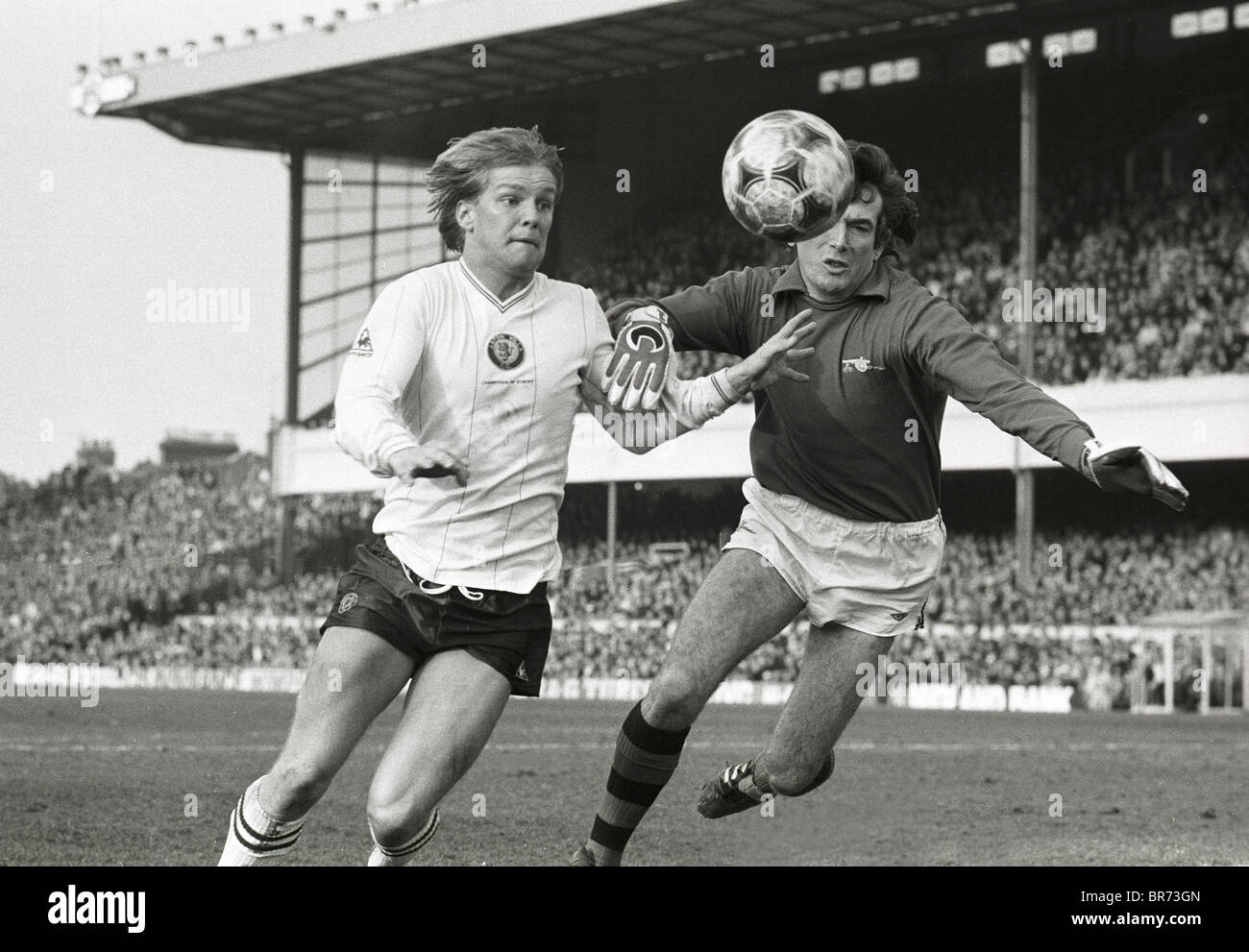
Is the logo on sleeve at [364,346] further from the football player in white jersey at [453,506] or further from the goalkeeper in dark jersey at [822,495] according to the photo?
the goalkeeper in dark jersey at [822,495]

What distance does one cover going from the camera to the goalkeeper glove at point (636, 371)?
19.4 feet

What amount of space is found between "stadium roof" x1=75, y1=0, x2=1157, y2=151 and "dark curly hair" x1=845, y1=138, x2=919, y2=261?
25.7m

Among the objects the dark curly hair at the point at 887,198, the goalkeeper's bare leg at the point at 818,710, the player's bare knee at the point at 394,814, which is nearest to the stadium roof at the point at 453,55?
the dark curly hair at the point at 887,198

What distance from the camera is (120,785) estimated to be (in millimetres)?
10508

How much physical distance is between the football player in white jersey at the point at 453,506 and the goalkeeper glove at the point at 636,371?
0.11ft

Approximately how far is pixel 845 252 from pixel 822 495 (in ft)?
3.05

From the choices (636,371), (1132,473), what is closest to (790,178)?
(636,371)

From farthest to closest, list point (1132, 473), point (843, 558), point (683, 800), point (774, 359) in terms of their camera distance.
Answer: point (683, 800)
point (843, 558)
point (774, 359)
point (1132, 473)

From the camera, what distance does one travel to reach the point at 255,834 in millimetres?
5410

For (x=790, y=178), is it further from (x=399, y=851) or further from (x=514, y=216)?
(x=399, y=851)

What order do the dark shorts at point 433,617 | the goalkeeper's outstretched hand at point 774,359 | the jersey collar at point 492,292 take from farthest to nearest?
the goalkeeper's outstretched hand at point 774,359 < the jersey collar at point 492,292 < the dark shorts at point 433,617

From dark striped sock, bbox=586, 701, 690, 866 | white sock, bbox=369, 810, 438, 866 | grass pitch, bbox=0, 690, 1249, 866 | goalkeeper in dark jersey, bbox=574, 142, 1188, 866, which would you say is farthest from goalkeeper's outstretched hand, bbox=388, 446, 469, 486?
grass pitch, bbox=0, 690, 1249, 866
